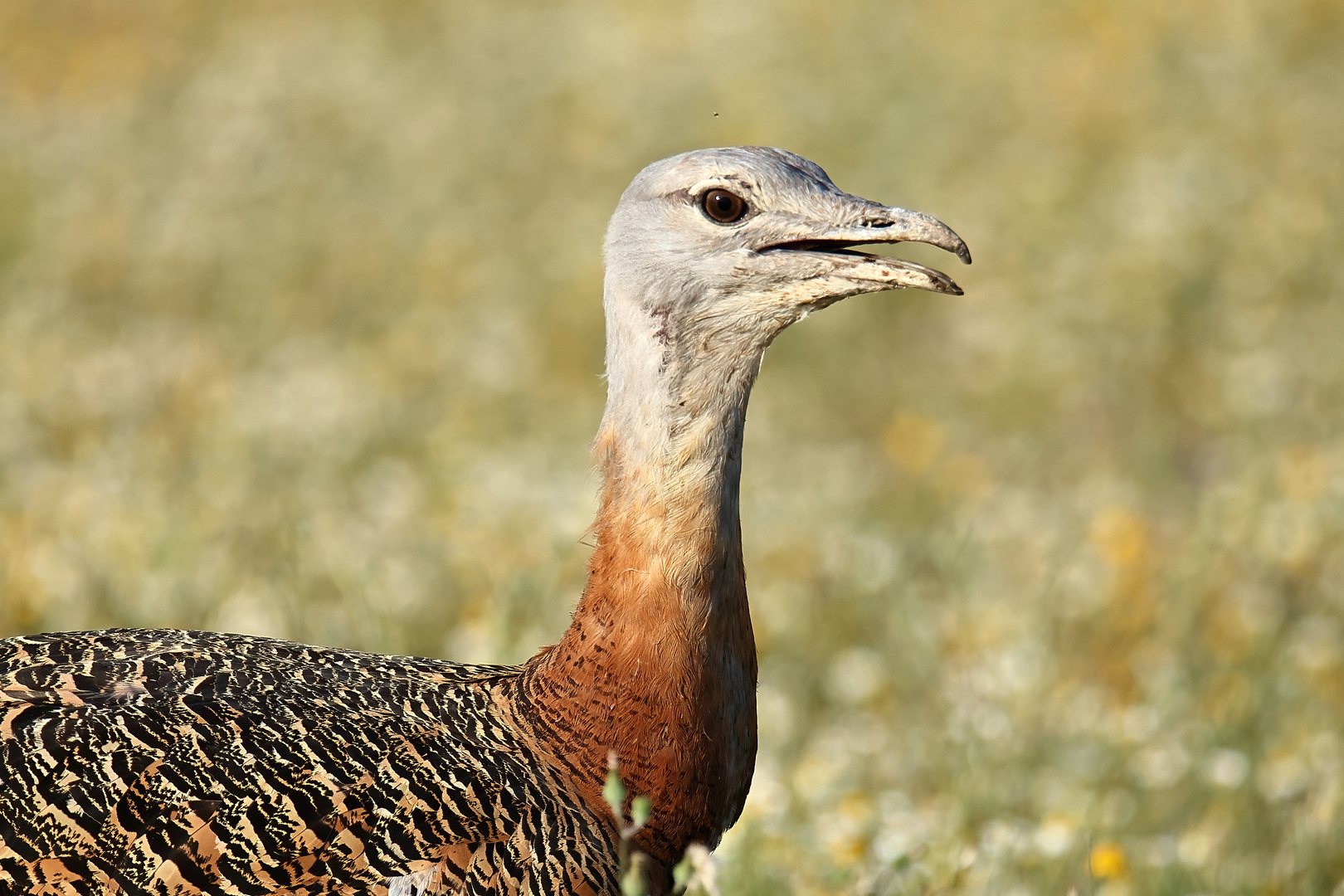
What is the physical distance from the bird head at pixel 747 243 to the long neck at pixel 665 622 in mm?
81

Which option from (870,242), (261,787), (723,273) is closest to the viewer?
(261,787)

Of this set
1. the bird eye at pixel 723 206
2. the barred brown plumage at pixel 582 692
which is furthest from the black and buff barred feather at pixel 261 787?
the bird eye at pixel 723 206

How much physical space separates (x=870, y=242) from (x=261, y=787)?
1.48m

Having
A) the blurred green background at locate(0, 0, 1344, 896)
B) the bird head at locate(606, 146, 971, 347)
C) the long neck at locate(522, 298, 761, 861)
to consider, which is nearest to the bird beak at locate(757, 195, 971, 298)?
the bird head at locate(606, 146, 971, 347)

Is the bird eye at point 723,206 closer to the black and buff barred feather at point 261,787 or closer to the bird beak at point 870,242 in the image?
the bird beak at point 870,242

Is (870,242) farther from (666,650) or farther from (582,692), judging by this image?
(582,692)

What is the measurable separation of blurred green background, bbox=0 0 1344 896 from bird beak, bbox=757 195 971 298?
40.0 inches

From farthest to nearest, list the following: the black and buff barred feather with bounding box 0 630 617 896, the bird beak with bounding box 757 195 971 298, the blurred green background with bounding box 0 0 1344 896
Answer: the blurred green background with bounding box 0 0 1344 896, the bird beak with bounding box 757 195 971 298, the black and buff barred feather with bounding box 0 630 617 896

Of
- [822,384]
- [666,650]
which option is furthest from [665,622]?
[822,384]

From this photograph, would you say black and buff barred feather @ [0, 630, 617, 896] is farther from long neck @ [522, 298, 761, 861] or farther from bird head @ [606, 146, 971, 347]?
bird head @ [606, 146, 971, 347]

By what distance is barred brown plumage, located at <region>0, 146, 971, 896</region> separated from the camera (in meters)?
2.52

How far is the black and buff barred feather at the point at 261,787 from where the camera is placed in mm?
2449

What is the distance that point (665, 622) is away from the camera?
280 centimetres

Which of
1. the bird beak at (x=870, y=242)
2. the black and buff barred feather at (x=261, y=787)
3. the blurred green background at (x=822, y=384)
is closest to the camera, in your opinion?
the black and buff barred feather at (x=261, y=787)
